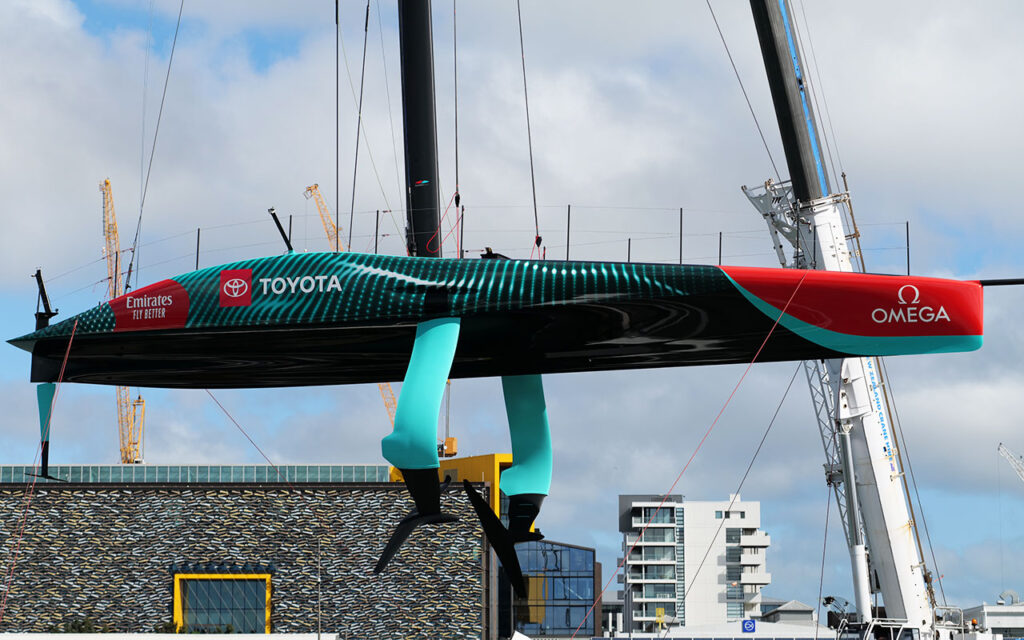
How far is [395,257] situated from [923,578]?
1055cm

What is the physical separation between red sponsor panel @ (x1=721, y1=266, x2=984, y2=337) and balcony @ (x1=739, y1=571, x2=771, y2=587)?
87058mm

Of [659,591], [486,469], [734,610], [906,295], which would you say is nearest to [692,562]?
[659,591]

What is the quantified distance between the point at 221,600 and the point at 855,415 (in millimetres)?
21256

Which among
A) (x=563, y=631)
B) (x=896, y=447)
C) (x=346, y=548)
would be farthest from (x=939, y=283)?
(x=563, y=631)

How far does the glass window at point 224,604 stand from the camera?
33344 mm

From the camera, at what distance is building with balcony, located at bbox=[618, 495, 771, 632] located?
90.6 m

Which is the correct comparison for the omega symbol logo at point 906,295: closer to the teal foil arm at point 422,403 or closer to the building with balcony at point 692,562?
the teal foil arm at point 422,403

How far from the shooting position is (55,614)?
33219 mm

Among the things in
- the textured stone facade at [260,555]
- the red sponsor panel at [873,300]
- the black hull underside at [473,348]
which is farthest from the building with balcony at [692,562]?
the red sponsor panel at [873,300]

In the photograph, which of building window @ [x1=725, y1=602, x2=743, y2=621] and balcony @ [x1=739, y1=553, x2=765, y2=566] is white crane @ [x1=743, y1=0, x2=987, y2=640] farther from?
balcony @ [x1=739, y1=553, x2=765, y2=566]

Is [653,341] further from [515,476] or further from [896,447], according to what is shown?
[896,447]

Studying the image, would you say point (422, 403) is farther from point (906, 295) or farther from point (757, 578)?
point (757, 578)

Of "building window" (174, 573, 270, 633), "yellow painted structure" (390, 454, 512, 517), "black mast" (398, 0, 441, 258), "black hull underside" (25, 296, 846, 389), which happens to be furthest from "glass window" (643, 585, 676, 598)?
"black mast" (398, 0, 441, 258)

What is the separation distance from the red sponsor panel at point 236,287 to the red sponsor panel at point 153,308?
0.40 meters
